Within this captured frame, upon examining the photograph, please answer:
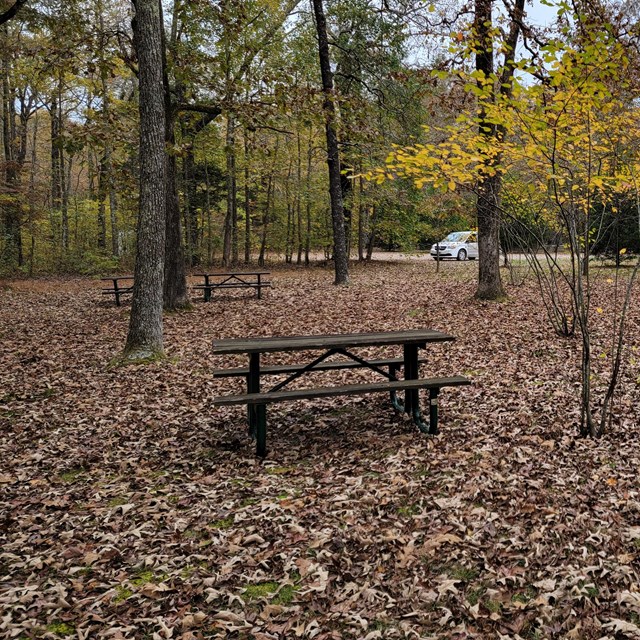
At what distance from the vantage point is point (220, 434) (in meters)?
4.99

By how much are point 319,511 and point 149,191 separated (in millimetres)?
5334

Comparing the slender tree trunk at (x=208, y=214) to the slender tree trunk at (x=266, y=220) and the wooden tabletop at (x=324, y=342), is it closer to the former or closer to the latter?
the slender tree trunk at (x=266, y=220)

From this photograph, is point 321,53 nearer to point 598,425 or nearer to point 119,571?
point 598,425

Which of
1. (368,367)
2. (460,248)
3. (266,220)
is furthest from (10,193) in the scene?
(460,248)

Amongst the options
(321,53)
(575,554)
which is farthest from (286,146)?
(575,554)

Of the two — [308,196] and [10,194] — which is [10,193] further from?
[308,196]

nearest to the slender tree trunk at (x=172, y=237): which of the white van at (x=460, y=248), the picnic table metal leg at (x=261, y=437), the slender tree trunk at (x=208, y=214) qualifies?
the picnic table metal leg at (x=261, y=437)

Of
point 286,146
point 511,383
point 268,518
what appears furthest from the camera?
point 286,146

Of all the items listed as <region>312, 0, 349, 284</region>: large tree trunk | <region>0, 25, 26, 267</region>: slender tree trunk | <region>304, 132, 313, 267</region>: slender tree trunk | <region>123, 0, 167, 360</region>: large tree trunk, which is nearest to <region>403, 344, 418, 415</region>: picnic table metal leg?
<region>123, 0, 167, 360</region>: large tree trunk

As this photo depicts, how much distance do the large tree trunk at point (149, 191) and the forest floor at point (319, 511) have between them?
2.27 ft

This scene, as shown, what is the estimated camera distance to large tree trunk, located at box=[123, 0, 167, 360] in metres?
7.11

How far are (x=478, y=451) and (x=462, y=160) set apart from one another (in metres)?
2.51

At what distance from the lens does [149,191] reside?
717cm

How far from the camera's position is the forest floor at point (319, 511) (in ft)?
8.50
